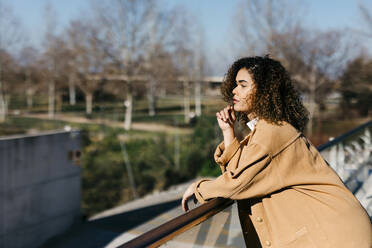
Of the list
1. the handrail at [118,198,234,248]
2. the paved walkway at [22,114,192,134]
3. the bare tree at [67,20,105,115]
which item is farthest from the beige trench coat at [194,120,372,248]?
the bare tree at [67,20,105,115]

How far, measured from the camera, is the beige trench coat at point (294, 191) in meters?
1.59

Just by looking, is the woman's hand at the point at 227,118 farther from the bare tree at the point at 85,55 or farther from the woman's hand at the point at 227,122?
the bare tree at the point at 85,55

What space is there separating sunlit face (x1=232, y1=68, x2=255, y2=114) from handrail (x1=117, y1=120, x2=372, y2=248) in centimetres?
49

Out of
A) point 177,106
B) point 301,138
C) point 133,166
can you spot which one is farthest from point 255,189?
point 177,106

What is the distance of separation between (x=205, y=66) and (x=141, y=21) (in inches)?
302

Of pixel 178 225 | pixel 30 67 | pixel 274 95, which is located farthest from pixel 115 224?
pixel 30 67

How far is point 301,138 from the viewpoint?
5.53 ft

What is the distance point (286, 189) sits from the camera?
65.2 inches

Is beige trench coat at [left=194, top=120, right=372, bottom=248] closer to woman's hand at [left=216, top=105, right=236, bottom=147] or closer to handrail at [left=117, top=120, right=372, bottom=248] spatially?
handrail at [left=117, top=120, right=372, bottom=248]

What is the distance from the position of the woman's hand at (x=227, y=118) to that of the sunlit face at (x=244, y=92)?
0.20 meters

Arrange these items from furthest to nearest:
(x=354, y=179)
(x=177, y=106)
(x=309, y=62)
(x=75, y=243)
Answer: (x=177, y=106), (x=309, y=62), (x=75, y=243), (x=354, y=179)

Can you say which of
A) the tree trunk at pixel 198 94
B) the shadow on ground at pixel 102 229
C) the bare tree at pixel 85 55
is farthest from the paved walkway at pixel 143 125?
the shadow on ground at pixel 102 229

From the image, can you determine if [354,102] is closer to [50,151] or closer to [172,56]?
[172,56]

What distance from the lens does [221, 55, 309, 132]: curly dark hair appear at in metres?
1.77
